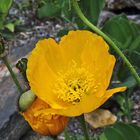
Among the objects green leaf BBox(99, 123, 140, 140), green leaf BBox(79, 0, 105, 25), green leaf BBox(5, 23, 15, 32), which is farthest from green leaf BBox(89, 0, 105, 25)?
green leaf BBox(5, 23, 15, 32)

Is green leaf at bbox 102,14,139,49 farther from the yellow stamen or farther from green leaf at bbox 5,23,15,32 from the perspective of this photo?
green leaf at bbox 5,23,15,32

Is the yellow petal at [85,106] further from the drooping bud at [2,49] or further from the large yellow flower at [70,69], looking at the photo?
the drooping bud at [2,49]

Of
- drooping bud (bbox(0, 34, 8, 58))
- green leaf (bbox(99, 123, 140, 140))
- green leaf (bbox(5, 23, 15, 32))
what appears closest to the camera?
drooping bud (bbox(0, 34, 8, 58))

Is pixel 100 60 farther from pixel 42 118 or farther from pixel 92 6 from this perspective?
pixel 92 6

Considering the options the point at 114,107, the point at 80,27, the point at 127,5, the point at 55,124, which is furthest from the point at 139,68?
the point at 127,5

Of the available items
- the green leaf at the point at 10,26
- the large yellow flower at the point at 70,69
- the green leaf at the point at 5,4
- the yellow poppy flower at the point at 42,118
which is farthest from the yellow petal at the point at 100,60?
the green leaf at the point at 10,26

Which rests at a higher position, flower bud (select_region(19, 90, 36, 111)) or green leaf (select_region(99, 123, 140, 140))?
flower bud (select_region(19, 90, 36, 111))
